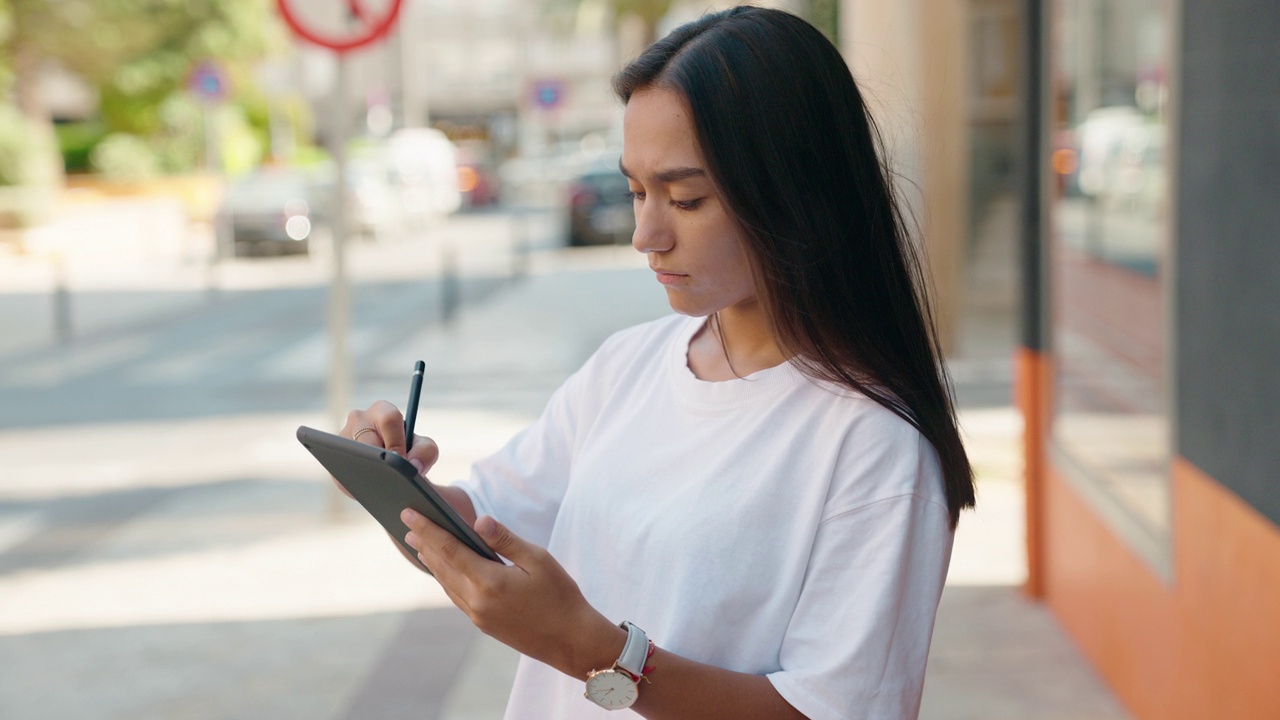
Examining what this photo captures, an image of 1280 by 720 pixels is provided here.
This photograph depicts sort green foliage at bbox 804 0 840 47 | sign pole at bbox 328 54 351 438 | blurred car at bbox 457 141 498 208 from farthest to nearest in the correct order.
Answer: blurred car at bbox 457 141 498 208 < sign pole at bbox 328 54 351 438 < green foliage at bbox 804 0 840 47

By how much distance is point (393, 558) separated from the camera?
642 centimetres

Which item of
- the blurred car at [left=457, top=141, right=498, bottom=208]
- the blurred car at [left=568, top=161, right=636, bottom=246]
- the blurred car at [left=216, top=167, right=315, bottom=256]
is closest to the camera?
the blurred car at [left=568, top=161, right=636, bottom=246]

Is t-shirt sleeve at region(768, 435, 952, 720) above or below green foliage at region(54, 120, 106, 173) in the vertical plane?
below

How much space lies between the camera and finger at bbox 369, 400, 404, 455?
1.89 m

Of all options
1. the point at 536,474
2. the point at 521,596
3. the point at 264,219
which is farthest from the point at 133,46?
the point at 521,596

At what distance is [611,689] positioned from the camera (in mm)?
1571

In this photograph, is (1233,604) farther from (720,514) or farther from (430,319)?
(430,319)

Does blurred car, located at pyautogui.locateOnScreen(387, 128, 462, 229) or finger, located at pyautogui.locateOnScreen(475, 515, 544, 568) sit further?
blurred car, located at pyautogui.locateOnScreen(387, 128, 462, 229)

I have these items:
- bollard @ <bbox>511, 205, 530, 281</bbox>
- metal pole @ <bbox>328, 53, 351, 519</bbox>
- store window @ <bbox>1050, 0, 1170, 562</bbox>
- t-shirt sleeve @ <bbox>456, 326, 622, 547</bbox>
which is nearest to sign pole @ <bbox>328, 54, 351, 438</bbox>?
metal pole @ <bbox>328, 53, 351, 519</bbox>

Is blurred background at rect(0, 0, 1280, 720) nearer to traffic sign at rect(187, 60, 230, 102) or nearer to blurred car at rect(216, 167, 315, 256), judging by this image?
traffic sign at rect(187, 60, 230, 102)

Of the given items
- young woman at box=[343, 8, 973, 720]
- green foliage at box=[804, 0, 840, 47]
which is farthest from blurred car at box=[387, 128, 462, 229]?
young woman at box=[343, 8, 973, 720]

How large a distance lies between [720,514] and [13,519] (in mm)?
6422

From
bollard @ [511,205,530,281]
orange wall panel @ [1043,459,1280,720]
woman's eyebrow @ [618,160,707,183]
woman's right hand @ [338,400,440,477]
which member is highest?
woman's eyebrow @ [618,160,707,183]

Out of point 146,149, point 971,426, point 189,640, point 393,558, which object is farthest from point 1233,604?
point 146,149
